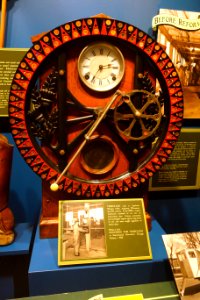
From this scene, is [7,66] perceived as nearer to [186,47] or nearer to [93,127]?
[93,127]

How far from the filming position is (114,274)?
920 mm

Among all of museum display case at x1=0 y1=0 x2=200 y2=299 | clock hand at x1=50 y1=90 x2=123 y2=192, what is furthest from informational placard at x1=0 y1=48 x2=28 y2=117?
clock hand at x1=50 y1=90 x2=123 y2=192

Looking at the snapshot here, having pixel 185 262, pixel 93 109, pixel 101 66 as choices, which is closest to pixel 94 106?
pixel 93 109

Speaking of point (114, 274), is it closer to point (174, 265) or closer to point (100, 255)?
point (100, 255)

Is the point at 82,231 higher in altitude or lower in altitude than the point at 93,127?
lower

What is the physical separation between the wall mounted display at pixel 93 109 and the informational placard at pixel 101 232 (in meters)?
0.07

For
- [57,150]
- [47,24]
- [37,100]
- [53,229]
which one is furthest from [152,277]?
[47,24]

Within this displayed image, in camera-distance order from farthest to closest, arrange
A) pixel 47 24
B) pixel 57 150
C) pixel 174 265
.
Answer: pixel 47 24 → pixel 57 150 → pixel 174 265

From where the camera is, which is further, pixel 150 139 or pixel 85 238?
pixel 150 139

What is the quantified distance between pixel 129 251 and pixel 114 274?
0.29 feet

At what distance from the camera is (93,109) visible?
3.24 ft

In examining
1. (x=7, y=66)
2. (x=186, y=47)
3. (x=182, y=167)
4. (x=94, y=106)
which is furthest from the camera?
(x=182, y=167)

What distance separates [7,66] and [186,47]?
85cm

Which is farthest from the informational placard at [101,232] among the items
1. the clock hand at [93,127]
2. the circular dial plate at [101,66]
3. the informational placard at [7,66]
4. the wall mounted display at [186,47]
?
the wall mounted display at [186,47]
